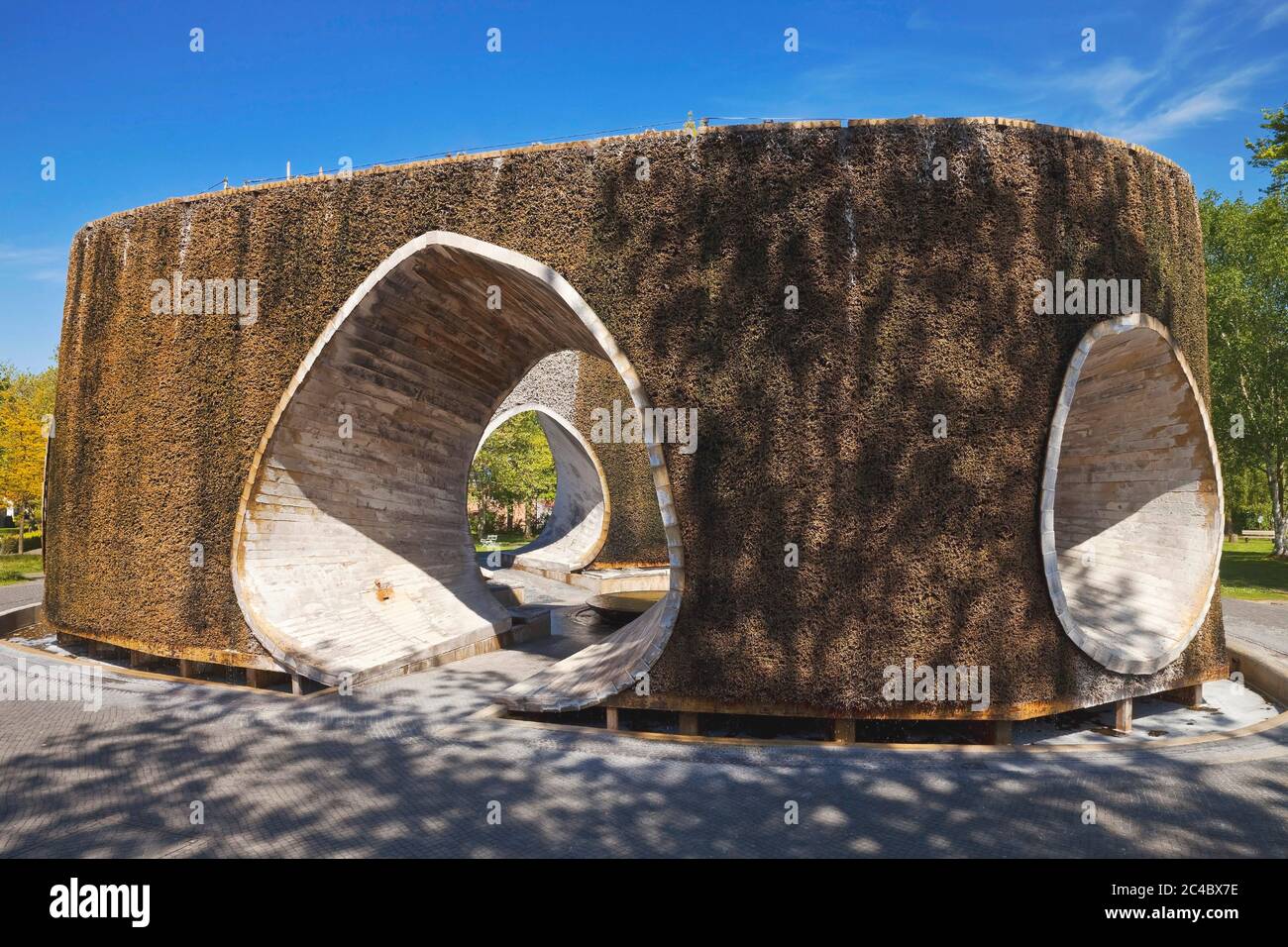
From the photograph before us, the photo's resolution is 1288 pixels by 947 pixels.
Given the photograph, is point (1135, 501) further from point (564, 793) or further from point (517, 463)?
point (517, 463)

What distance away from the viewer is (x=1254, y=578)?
67.1 feet

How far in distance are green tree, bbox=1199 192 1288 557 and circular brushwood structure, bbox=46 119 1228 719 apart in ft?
58.3

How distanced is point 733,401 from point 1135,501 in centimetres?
598

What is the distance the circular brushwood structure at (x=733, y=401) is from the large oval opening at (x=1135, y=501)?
0.04 meters

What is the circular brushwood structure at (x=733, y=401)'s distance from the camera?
7488mm

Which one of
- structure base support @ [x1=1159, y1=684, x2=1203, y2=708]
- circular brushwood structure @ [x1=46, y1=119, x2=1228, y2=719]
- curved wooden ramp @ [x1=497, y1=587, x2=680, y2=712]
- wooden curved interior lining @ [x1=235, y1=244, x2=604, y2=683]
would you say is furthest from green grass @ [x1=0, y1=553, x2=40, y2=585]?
structure base support @ [x1=1159, y1=684, x2=1203, y2=708]

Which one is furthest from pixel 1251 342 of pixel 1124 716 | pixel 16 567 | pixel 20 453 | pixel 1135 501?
pixel 20 453

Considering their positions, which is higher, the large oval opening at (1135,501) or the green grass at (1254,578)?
the large oval opening at (1135,501)

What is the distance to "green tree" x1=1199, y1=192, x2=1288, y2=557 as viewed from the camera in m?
22.8

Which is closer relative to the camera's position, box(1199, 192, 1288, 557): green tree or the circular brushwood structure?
the circular brushwood structure

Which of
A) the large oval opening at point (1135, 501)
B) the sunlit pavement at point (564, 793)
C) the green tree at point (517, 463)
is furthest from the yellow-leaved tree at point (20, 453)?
the large oval opening at point (1135, 501)

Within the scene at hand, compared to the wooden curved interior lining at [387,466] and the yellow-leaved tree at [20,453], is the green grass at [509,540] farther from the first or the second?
the wooden curved interior lining at [387,466]

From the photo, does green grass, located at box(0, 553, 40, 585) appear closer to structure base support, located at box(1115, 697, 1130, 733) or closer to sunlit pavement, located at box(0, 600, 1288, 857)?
sunlit pavement, located at box(0, 600, 1288, 857)

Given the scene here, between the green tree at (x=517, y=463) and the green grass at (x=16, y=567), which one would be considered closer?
the green grass at (x=16, y=567)
